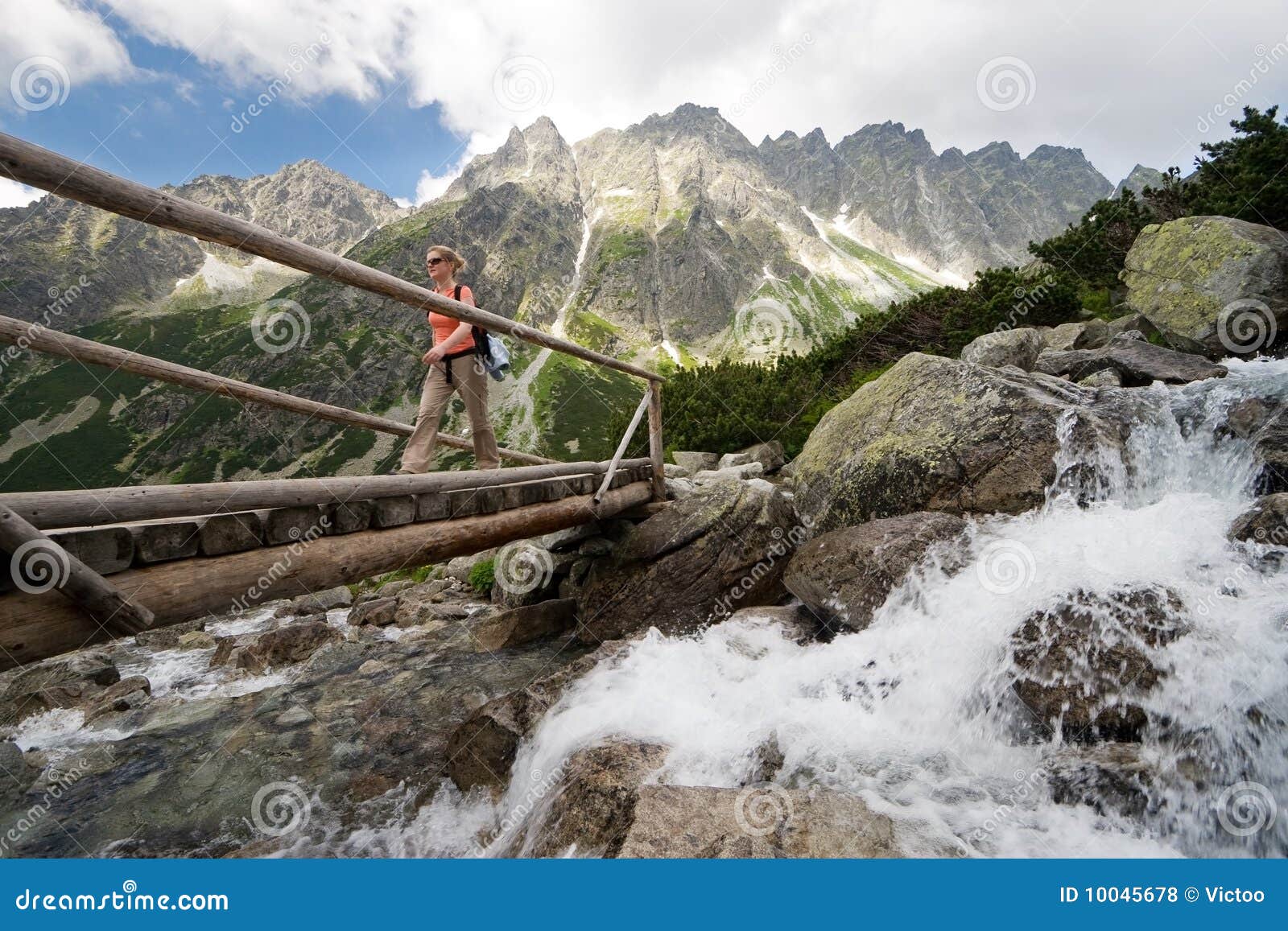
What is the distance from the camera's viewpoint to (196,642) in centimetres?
1464

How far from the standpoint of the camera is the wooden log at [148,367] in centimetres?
456

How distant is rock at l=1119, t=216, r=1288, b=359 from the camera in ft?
36.4

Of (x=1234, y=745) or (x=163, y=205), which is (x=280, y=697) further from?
(x=1234, y=745)

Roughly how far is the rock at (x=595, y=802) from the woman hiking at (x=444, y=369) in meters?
3.65

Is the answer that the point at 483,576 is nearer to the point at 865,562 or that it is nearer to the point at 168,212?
the point at 865,562

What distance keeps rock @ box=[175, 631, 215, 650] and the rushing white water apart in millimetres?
12376

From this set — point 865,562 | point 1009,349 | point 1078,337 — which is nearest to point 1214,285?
point 1078,337

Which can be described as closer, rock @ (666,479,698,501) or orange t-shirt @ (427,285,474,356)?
orange t-shirt @ (427,285,474,356)

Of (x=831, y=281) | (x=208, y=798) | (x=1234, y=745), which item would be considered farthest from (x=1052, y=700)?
(x=831, y=281)

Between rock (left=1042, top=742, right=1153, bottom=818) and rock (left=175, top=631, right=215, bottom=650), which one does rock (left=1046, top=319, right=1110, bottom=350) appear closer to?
rock (left=1042, top=742, right=1153, bottom=818)

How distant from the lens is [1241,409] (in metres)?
7.57

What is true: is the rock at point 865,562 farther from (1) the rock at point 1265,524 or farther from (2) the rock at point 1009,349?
(2) the rock at point 1009,349

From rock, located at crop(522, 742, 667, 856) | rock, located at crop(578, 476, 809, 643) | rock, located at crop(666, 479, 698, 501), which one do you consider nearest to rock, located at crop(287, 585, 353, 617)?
rock, located at crop(578, 476, 809, 643)

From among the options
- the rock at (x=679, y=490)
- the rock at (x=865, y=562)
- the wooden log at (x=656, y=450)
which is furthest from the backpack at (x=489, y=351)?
the rock at (x=865, y=562)
